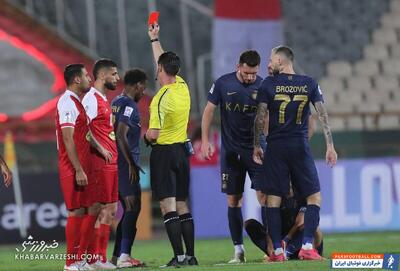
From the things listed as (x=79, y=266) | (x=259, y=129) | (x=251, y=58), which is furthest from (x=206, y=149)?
(x=79, y=266)

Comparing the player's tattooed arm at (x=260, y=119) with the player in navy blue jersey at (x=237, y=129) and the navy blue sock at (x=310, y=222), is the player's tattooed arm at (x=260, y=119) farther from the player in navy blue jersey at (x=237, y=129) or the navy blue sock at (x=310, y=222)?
the navy blue sock at (x=310, y=222)

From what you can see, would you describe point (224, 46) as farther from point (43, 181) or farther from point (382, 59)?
point (43, 181)

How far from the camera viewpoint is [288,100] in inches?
404

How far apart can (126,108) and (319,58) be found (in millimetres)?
12275

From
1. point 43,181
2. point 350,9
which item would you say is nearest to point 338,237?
point 43,181

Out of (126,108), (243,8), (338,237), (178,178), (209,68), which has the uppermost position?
(243,8)

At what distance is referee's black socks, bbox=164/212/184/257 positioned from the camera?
10.3 meters

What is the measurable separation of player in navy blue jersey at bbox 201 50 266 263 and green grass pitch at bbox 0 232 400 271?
0.72 m

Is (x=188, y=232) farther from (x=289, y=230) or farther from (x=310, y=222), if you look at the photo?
(x=310, y=222)

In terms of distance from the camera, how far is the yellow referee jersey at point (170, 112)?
10.3 meters

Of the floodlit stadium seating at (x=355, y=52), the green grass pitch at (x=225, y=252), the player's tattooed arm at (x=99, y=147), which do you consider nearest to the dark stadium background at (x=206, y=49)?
the floodlit stadium seating at (x=355, y=52)

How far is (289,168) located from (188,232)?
4.05ft

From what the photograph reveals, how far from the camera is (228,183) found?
36.9 feet

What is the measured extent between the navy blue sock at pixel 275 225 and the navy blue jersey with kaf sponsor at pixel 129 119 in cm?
169
